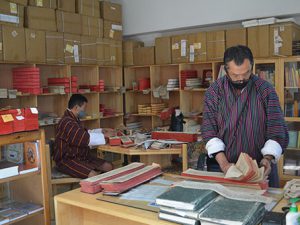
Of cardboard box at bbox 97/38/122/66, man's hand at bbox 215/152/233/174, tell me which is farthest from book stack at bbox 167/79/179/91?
man's hand at bbox 215/152/233/174

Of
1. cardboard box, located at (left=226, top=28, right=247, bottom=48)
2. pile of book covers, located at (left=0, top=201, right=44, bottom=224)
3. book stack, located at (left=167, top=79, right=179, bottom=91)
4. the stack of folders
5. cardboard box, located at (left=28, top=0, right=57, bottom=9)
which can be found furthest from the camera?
book stack, located at (left=167, top=79, right=179, bottom=91)

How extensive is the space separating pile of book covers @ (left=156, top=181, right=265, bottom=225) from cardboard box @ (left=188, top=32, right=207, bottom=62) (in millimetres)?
3819

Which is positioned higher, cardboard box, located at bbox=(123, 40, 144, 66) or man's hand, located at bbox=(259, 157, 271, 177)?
cardboard box, located at bbox=(123, 40, 144, 66)

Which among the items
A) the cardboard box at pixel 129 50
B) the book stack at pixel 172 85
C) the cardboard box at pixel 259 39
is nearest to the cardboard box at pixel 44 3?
the cardboard box at pixel 129 50

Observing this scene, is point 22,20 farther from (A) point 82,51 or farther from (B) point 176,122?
(B) point 176,122

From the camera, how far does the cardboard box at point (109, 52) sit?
5.42m

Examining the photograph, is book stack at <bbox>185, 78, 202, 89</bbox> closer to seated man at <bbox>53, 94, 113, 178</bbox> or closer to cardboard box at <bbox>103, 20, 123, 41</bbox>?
cardboard box at <bbox>103, 20, 123, 41</bbox>

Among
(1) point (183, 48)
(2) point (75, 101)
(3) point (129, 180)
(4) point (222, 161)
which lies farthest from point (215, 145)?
(1) point (183, 48)

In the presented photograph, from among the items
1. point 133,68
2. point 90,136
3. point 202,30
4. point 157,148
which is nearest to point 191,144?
point 157,148

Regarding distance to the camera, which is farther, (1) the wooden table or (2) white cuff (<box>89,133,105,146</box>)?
(2) white cuff (<box>89,133,105,146</box>)

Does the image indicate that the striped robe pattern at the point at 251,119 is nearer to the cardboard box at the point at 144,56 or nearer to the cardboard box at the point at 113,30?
the cardboard box at the point at 144,56

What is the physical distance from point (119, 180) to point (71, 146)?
225cm

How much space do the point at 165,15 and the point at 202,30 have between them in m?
0.63

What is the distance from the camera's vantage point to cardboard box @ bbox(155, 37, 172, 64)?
5.34 metres
